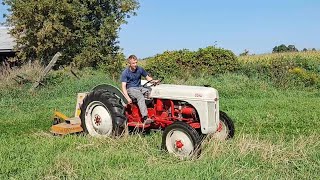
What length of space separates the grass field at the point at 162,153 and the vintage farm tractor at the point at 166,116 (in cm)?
26

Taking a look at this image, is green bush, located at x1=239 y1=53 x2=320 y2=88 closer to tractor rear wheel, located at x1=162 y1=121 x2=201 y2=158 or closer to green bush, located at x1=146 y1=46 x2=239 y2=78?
green bush, located at x1=146 y1=46 x2=239 y2=78

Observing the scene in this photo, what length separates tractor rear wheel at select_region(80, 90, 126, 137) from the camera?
8367 mm

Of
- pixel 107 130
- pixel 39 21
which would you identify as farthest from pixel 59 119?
pixel 39 21

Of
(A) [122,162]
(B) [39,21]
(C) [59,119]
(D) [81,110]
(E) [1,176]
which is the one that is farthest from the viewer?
(B) [39,21]

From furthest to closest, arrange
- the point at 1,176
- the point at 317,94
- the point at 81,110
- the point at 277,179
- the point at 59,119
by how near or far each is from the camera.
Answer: the point at 317,94
the point at 59,119
the point at 81,110
the point at 1,176
the point at 277,179

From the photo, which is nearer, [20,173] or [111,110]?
[20,173]

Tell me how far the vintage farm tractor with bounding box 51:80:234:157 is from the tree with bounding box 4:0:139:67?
16.9m

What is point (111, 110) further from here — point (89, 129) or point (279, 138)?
point (279, 138)

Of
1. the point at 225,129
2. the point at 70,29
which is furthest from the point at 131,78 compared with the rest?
the point at 70,29

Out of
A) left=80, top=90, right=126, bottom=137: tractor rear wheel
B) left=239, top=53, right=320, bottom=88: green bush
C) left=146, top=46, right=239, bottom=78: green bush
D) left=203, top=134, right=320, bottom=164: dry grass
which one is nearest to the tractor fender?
left=80, top=90, right=126, bottom=137: tractor rear wheel

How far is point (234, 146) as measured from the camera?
672 cm

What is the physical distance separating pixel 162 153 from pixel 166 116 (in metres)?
1.23

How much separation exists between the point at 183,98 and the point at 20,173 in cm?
300

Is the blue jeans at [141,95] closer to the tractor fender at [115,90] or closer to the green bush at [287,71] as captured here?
the tractor fender at [115,90]
